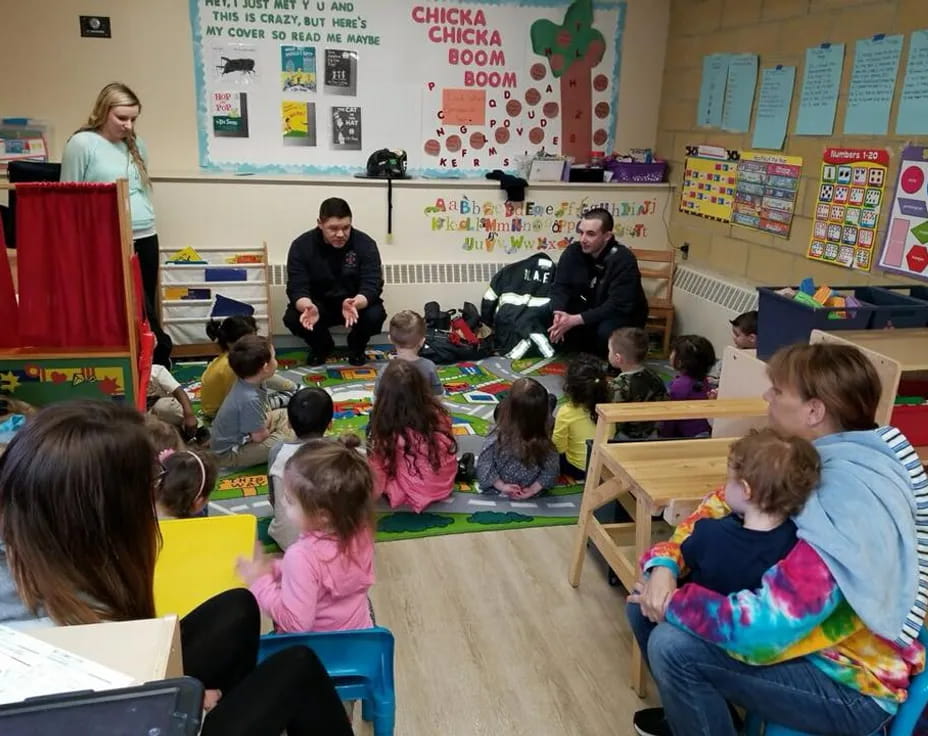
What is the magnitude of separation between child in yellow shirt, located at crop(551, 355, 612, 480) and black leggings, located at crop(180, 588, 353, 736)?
1.77 meters

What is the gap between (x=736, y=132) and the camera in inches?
174

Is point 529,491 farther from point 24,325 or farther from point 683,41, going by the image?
point 683,41

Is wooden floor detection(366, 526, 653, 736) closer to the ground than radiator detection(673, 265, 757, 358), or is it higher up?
closer to the ground

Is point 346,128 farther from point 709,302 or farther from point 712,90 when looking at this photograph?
point 709,302

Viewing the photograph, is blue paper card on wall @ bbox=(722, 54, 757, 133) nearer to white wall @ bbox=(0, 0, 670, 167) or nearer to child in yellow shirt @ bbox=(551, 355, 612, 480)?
child in yellow shirt @ bbox=(551, 355, 612, 480)

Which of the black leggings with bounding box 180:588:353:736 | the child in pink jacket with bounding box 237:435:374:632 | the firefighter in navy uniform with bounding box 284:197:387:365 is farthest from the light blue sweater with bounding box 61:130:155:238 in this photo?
the black leggings with bounding box 180:588:353:736

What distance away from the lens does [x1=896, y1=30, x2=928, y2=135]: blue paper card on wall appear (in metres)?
3.16

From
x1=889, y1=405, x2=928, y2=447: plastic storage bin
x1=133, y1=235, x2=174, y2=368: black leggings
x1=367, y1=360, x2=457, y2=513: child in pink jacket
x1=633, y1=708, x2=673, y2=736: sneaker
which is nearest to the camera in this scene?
x1=633, y1=708, x2=673, y2=736: sneaker

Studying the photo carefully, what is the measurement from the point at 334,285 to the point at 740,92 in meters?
2.66

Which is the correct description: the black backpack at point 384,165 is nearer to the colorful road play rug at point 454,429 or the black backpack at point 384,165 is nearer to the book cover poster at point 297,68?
the book cover poster at point 297,68

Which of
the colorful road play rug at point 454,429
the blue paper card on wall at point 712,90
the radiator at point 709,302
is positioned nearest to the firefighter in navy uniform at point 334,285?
the colorful road play rug at point 454,429

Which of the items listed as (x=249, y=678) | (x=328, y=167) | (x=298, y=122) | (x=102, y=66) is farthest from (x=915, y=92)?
(x=102, y=66)

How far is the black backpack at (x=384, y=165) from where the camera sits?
4.63 m

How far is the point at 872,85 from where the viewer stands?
345cm
